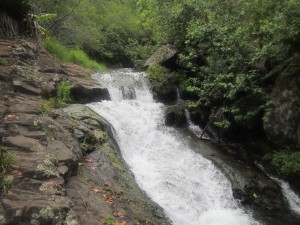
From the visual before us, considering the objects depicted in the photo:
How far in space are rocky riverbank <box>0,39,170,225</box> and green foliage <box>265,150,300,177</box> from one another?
5.08m

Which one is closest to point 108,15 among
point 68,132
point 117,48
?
point 117,48

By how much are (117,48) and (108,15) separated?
3299 mm

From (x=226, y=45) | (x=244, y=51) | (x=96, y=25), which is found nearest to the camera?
(x=244, y=51)

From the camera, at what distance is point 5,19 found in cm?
1028

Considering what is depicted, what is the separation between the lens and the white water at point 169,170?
8.31 m

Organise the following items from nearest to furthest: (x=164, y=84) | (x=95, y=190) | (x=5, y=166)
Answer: (x=5, y=166)
(x=95, y=190)
(x=164, y=84)

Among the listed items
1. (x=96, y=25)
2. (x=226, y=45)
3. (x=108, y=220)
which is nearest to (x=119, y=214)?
(x=108, y=220)

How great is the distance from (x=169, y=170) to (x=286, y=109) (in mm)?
4407

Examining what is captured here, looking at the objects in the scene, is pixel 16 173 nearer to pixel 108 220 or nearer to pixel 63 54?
pixel 108 220

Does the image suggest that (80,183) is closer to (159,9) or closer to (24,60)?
(24,60)

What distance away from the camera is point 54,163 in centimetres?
584

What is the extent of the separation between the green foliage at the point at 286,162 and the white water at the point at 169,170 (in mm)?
2228

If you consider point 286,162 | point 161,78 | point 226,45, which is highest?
point 226,45

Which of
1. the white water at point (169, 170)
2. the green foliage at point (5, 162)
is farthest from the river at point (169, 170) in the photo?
the green foliage at point (5, 162)
